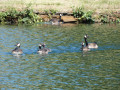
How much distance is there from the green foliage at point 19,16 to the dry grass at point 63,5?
129 cm

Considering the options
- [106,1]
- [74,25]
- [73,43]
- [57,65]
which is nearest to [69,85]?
[57,65]

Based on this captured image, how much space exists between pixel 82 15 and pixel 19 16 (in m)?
7.70

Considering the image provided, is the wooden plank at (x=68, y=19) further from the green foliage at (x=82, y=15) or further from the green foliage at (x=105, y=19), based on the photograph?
the green foliage at (x=105, y=19)

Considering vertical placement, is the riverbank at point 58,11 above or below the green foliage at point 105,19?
above

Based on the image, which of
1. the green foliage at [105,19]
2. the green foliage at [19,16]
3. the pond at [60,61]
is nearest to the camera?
the pond at [60,61]

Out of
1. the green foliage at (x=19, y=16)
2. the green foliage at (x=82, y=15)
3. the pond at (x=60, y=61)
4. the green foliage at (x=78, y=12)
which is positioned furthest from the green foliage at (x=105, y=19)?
the green foliage at (x=19, y=16)

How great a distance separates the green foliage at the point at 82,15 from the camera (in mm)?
41156

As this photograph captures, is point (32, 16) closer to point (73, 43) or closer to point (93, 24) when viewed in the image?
point (93, 24)

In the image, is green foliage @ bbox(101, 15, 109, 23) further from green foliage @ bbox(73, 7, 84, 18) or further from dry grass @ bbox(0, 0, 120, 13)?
green foliage @ bbox(73, 7, 84, 18)

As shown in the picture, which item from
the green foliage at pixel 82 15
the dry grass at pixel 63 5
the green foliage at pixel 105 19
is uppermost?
the dry grass at pixel 63 5

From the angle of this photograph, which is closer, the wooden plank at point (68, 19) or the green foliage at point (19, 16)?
the green foliage at point (19, 16)

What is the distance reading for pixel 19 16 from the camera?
1614 inches

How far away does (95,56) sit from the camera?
24.7 m

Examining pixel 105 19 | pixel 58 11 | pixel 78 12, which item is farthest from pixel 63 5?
pixel 105 19
